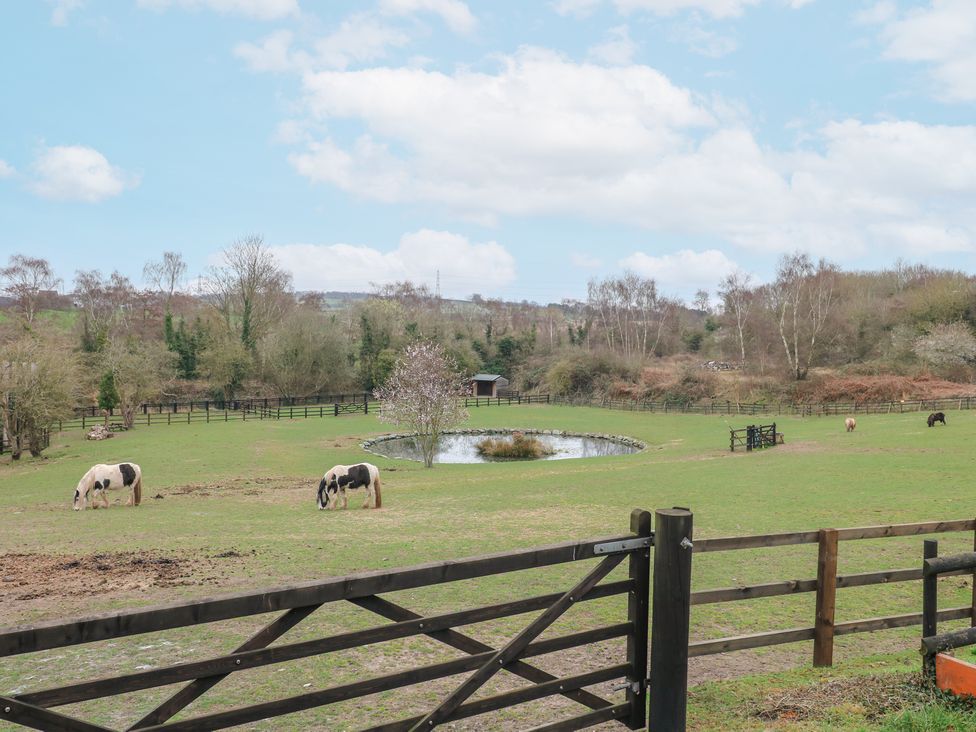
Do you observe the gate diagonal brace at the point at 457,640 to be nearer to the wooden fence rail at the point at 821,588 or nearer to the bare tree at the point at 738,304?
the wooden fence rail at the point at 821,588

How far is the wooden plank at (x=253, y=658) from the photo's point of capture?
3.02 metres

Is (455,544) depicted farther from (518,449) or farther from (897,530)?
(518,449)

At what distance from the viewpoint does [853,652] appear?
6.65m

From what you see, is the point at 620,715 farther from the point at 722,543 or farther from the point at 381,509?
the point at 381,509

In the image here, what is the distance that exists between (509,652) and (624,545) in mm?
Result: 1010

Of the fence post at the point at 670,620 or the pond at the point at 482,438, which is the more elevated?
the fence post at the point at 670,620

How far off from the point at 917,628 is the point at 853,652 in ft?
4.67

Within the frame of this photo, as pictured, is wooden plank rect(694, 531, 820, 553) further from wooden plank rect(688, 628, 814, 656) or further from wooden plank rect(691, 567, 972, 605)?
wooden plank rect(688, 628, 814, 656)

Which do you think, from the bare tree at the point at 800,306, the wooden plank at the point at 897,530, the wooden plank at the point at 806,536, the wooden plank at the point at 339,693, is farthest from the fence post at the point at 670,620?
the bare tree at the point at 800,306

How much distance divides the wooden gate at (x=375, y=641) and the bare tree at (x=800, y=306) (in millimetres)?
59003

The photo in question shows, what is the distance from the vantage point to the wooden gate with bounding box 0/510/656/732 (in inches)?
119

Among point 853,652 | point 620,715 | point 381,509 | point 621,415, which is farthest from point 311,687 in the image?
point 621,415

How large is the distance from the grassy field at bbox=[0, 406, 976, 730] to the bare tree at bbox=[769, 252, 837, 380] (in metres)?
30.1

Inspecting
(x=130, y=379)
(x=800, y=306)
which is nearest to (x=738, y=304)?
(x=800, y=306)
